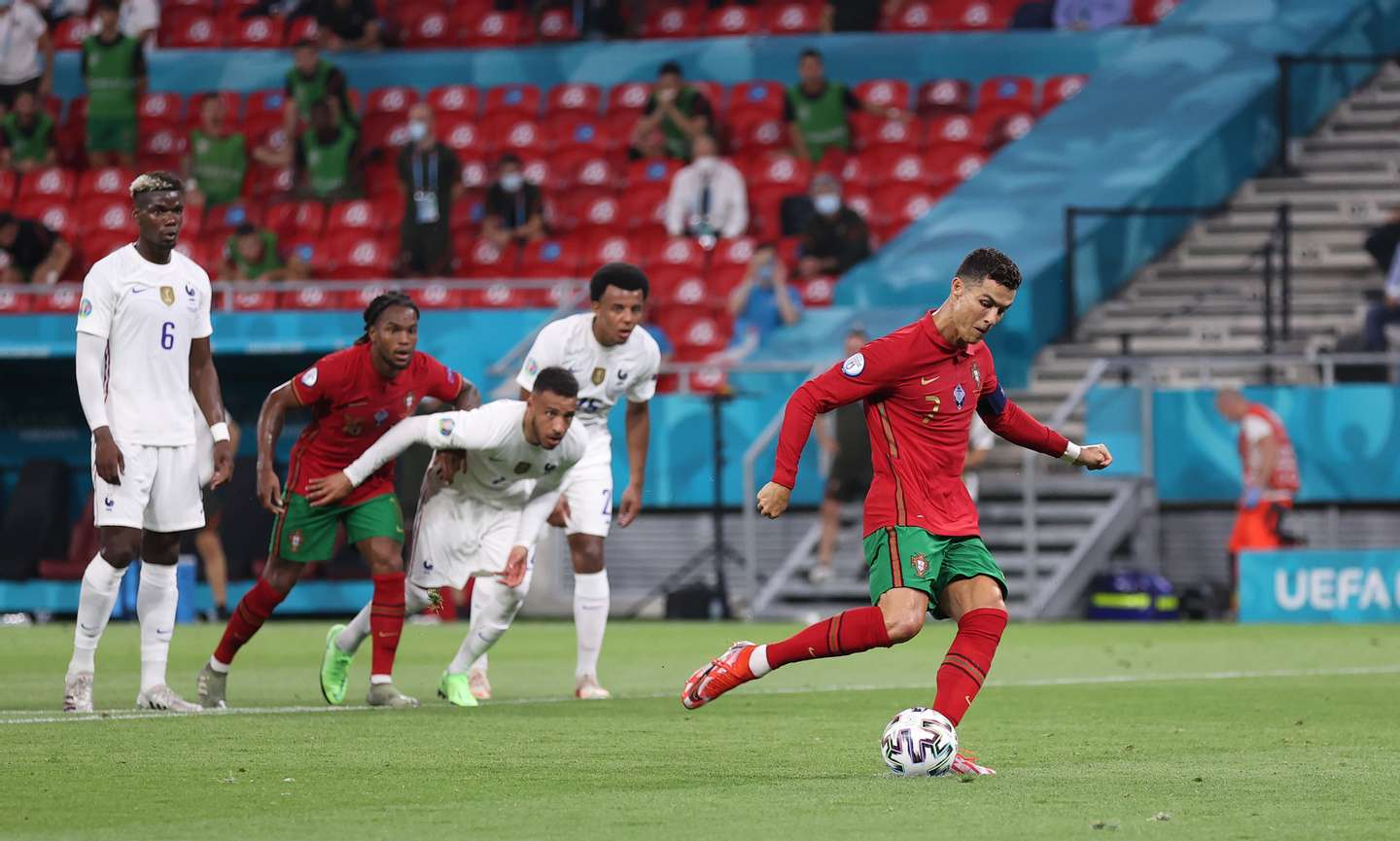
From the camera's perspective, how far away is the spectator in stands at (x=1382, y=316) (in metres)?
20.5

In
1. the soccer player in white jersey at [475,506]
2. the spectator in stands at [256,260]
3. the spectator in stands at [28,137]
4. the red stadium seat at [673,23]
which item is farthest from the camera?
the red stadium seat at [673,23]

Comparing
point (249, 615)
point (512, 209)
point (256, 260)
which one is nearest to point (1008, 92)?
point (512, 209)

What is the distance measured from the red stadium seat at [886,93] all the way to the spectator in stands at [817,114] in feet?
2.89

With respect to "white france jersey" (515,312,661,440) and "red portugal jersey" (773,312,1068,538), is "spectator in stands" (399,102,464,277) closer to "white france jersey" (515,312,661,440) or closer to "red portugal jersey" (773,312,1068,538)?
"white france jersey" (515,312,661,440)

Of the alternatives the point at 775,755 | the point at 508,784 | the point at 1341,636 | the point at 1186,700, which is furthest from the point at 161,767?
the point at 1341,636

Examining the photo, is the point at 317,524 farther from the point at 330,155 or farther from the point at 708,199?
the point at 330,155

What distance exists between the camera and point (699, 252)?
2334 centimetres

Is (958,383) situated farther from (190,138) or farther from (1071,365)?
(190,138)

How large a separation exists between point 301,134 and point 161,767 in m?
18.7

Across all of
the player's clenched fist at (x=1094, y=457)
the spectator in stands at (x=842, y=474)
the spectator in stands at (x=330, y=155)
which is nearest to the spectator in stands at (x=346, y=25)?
the spectator in stands at (x=330, y=155)

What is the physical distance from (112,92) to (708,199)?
7.67m

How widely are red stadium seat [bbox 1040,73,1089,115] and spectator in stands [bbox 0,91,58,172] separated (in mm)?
11289

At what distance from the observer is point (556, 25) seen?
27547 mm

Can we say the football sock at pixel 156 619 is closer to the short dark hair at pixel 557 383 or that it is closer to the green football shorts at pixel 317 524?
the green football shorts at pixel 317 524
